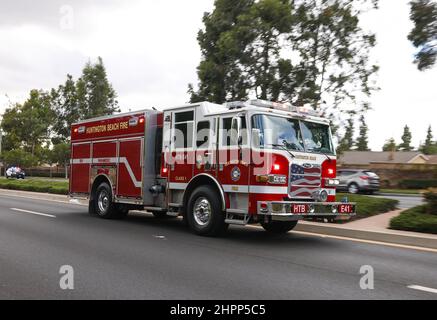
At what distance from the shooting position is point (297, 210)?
8844 millimetres

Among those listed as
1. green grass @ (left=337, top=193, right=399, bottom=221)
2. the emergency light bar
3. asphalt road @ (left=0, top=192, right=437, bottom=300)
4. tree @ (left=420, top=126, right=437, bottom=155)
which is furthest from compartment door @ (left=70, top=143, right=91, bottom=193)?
tree @ (left=420, top=126, right=437, bottom=155)

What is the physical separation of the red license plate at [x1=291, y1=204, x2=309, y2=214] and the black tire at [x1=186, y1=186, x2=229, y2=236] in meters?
1.52

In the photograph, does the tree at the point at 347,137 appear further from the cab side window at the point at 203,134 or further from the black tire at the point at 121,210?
the black tire at the point at 121,210

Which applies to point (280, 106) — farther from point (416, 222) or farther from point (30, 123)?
point (30, 123)

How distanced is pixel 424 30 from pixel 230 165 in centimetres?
613

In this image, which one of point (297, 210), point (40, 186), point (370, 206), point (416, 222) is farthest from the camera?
→ point (40, 186)

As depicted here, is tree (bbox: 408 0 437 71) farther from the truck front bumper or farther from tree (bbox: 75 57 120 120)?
tree (bbox: 75 57 120 120)

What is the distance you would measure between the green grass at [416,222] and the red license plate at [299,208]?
2.71 metres

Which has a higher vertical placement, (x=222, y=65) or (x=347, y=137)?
(x=222, y=65)

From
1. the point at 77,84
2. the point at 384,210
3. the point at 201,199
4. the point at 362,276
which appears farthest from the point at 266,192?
the point at 77,84

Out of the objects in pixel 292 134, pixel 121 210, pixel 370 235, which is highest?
pixel 292 134

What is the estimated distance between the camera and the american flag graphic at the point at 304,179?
9180 mm

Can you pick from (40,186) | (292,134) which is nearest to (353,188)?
(40,186)
